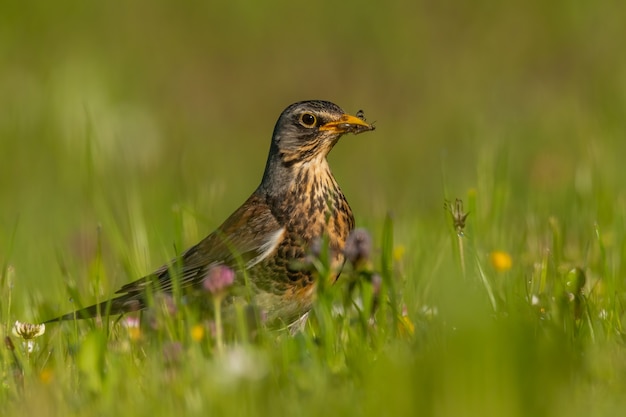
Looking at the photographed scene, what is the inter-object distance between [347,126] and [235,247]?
3.03 feet

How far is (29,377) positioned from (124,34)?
11614 mm

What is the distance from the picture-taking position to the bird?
606 cm

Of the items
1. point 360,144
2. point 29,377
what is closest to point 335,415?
point 29,377

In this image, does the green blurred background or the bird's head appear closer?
the bird's head

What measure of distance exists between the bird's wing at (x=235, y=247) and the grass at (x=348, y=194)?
174mm

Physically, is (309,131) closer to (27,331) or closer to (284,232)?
(284,232)

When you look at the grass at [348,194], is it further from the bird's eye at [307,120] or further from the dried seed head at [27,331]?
the bird's eye at [307,120]

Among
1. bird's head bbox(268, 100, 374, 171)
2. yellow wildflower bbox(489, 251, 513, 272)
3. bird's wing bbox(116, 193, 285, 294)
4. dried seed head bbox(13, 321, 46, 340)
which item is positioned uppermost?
bird's head bbox(268, 100, 374, 171)

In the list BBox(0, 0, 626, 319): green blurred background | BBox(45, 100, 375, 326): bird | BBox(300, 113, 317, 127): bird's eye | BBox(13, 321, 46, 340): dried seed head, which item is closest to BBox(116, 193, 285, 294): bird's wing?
BBox(45, 100, 375, 326): bird

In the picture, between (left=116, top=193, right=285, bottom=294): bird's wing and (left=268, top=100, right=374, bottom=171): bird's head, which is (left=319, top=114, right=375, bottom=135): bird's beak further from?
(left=116, top=193, right=285, bottom=294): bird's wing

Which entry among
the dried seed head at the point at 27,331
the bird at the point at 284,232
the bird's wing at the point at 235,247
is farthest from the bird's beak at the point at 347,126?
the dried seed head at the point at 27,331

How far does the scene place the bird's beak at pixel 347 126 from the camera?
6.56 m

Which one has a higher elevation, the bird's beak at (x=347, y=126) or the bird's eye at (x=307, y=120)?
the bird's eye at (x=307, y=120)

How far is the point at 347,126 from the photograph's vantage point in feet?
21.8
